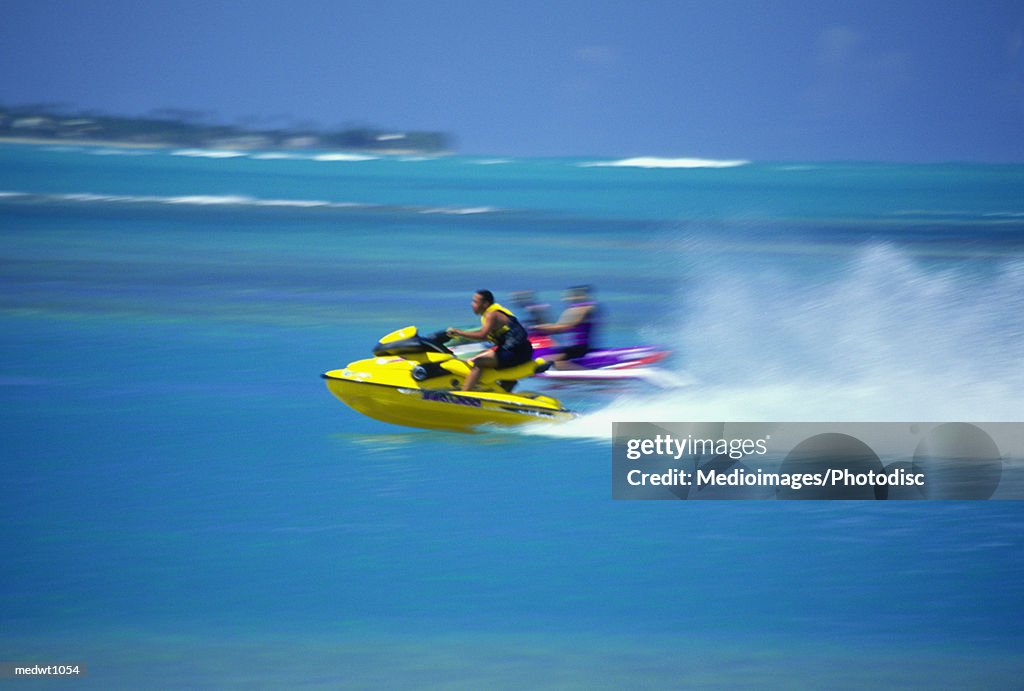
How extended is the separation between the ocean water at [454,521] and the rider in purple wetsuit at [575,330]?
36 centimetres

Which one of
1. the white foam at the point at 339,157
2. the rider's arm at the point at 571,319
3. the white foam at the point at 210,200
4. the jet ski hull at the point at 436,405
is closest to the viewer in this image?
the jet ski hull at the point at 436,405

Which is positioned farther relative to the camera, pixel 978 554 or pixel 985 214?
pixel 985 214

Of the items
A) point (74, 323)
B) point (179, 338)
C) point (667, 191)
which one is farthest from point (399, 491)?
point (667, 191)

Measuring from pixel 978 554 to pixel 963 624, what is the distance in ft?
4.33

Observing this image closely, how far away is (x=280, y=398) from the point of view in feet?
51.6

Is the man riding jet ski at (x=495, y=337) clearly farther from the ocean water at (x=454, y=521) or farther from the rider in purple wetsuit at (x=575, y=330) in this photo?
the rider in purple wetsuit at (x=575, y=330)

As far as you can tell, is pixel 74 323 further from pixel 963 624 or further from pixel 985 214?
pixel 985 214

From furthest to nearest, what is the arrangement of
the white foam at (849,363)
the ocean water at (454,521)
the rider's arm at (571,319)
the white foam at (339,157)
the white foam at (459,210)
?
the white foam at (339,157) → the white foam at (459,210) → the rider's arm at (571,319) → the white foam at (849,363) → the ocean water at (454,521)

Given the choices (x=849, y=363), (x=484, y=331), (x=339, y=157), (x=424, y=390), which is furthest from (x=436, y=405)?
(x=339, y=157)

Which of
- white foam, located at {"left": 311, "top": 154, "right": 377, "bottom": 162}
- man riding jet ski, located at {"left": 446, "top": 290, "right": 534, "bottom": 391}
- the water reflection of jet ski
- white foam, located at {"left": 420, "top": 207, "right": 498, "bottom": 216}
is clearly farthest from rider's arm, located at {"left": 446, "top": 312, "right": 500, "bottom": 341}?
white foam, located at {"left": 311, "top": 154, "right": 377, "bottom": 162}

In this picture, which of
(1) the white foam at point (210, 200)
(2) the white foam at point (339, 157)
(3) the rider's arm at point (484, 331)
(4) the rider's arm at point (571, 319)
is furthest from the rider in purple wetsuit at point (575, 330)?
(2) the white foam at point (339, 157)

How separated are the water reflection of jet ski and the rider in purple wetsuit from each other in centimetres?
185

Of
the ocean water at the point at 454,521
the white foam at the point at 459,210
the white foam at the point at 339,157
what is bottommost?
the ocean water at the point at 454,521

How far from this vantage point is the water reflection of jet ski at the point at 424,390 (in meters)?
12.9
